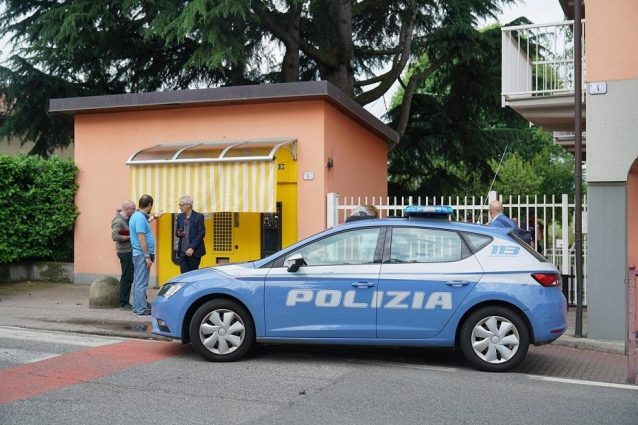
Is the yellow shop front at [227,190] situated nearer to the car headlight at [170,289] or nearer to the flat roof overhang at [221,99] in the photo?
the flat roof overhang at [221,99]

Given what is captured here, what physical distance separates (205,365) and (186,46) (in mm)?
14705

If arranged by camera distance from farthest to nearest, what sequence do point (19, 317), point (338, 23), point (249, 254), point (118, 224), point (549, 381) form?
point (338, 23)
point (249, 254)
point (118, 224)
point (19, 317)
point (549, 381)

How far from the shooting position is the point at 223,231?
1397cm

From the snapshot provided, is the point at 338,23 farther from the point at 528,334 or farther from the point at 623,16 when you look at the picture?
the point at 528,334

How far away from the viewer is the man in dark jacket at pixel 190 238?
1064 cm

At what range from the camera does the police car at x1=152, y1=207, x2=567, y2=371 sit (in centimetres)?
709

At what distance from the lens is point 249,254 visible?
13742 mm

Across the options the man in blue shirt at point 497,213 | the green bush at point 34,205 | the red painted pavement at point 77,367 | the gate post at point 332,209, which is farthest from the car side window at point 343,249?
the green bush at point 34,205

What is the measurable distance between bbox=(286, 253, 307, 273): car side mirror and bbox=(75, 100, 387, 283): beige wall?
5.76m

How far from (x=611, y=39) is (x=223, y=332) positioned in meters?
6.23

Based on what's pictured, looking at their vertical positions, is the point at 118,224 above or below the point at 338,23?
below

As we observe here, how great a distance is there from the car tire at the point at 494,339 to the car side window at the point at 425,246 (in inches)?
25.7

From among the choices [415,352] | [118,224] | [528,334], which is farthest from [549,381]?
[118,224]

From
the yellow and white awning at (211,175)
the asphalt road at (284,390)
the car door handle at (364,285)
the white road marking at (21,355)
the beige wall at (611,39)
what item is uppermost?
the beige wall at (611,39)
